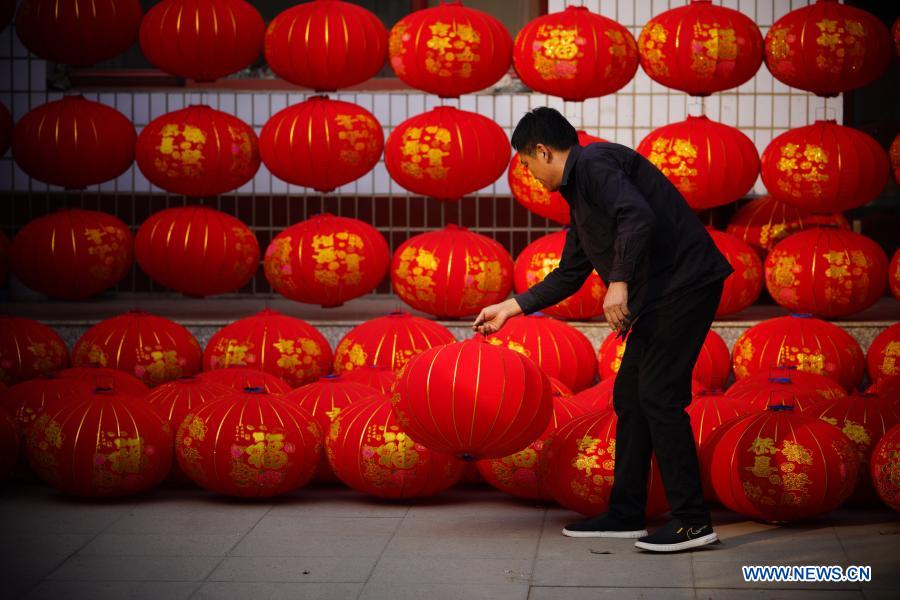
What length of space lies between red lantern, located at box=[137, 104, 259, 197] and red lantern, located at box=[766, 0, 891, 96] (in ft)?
9.67

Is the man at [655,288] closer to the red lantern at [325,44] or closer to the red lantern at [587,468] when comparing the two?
the red lantern at [587,468]

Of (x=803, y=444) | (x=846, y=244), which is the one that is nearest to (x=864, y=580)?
(x=803, y=444)

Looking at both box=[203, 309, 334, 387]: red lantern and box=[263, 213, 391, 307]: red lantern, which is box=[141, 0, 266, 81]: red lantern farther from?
box=[203, 309, 334, 387]: red lantern

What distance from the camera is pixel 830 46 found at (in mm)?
6848

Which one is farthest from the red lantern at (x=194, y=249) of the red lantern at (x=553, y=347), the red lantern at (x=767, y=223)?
the red lantern at (x=767, y=223)

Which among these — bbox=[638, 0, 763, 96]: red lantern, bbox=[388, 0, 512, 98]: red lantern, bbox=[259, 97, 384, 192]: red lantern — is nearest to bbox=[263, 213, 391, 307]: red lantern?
bbox=[259, 97, 384, 192]: red lantern

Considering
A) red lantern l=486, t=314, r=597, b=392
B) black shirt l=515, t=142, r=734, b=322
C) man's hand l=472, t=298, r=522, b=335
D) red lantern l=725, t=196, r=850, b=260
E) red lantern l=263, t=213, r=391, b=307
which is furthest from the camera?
red lantern l=725, t=196, r=850, b=260

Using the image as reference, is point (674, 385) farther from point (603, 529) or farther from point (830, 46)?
point (830, 46)

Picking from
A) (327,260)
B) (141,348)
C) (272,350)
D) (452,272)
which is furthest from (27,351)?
(452,272)

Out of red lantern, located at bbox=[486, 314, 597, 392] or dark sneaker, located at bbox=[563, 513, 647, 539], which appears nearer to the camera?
dark sneaker, located at bbox=[563, 513, 647, 539]

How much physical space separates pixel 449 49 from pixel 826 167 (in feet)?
6.71

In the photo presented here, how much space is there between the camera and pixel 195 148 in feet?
23.7

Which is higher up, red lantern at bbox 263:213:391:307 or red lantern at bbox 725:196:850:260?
red lantern at bbox 725:196:850:260

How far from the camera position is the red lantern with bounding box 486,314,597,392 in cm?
622
